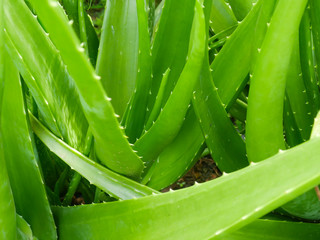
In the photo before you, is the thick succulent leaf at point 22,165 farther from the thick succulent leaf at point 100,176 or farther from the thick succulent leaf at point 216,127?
the thick succulent leaf at point 216,127

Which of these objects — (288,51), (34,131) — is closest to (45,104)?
(34,131)

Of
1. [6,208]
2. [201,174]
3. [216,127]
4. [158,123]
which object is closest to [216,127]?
[216,127]

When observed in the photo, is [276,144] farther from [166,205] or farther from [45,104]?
[45,104]

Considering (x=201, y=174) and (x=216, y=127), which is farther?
(x=201, y=174)

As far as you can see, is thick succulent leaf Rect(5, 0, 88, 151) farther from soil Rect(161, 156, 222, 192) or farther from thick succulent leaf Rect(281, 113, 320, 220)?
soil Rect(161, 156, 222, 192)

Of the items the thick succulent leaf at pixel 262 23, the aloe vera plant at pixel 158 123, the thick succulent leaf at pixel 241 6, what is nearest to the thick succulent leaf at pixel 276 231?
the aloe vera plant at pixel 158 123

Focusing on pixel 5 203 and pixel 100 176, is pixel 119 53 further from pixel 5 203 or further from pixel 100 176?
pixel 5 203

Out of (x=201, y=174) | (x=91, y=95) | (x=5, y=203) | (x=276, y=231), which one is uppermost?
(x=91, y=95)
